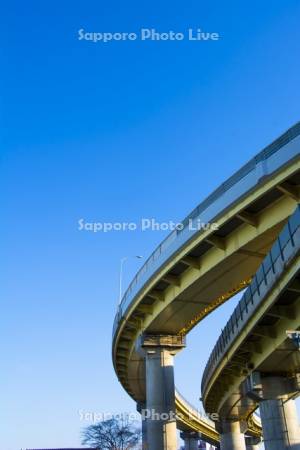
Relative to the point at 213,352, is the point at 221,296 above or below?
above

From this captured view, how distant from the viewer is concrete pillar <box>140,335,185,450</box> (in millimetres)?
27594

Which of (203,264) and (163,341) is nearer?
(203,264)

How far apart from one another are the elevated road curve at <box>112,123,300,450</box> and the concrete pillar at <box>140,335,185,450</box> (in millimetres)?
55

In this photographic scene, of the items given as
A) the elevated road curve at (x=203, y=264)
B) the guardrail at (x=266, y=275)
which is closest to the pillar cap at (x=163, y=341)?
the elevated road curve at (x=203, y=264)

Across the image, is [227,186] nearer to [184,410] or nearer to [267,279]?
[267,279]

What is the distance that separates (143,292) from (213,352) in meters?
6.52

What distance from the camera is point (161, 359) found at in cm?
2934

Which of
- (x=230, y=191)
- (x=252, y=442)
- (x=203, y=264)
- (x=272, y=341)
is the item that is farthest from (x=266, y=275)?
(x=252, y=442)

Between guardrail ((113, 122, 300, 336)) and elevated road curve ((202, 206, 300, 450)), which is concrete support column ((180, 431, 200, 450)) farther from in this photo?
guardrail ((113, 122, 300, 336))

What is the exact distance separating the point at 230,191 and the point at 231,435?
37.7 meters

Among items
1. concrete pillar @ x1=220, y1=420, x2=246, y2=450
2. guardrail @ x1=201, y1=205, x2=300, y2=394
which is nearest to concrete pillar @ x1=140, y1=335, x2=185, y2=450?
guardrail @ x1=201, y1=205, x2=300, y2=394

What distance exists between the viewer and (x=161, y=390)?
28.3 m

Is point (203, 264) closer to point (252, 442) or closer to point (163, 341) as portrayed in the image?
point (163, 341)

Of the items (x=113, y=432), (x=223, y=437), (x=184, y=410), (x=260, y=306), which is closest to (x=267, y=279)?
(x=260, y=306)
